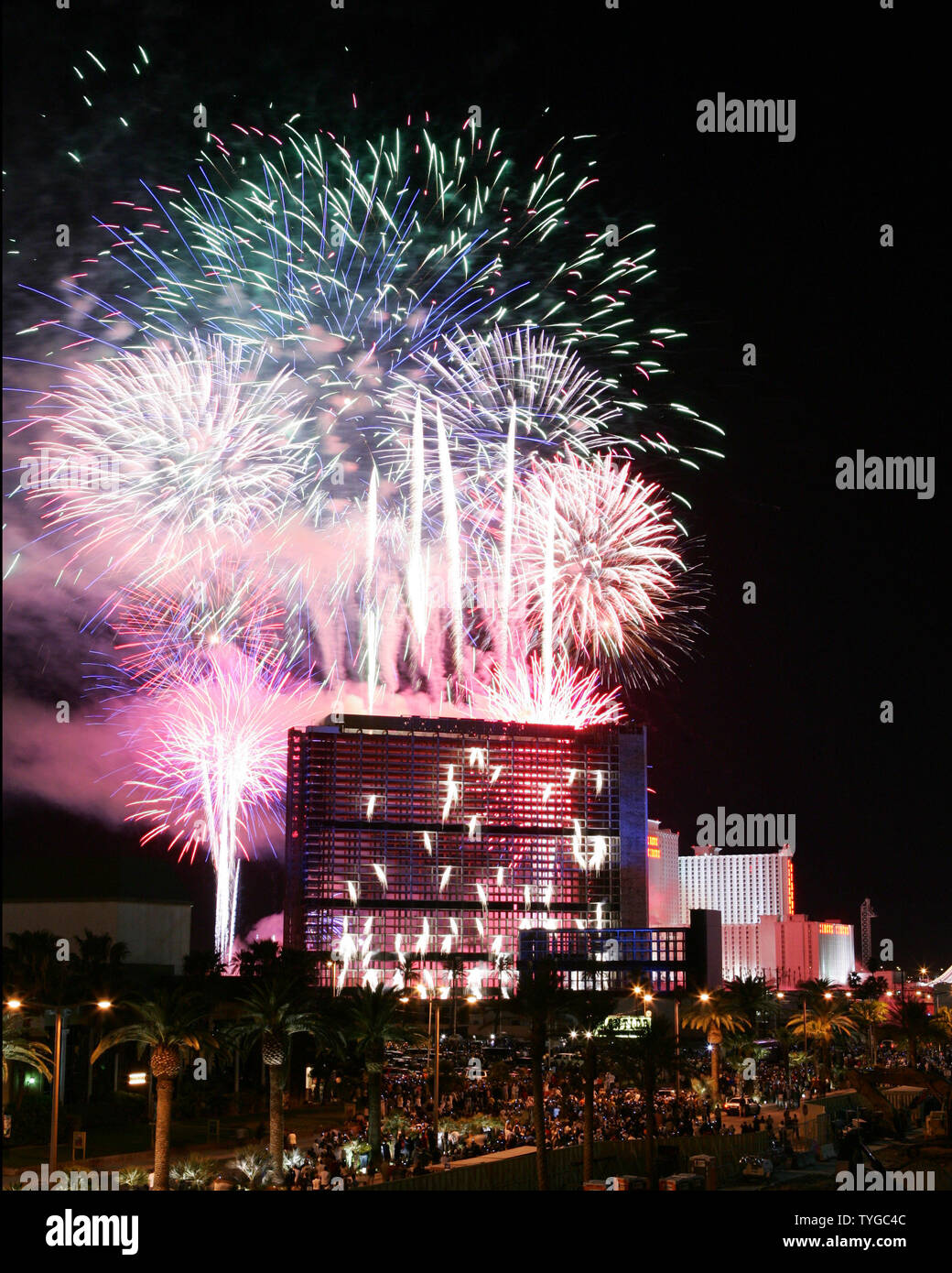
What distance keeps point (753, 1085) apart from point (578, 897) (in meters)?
82.4

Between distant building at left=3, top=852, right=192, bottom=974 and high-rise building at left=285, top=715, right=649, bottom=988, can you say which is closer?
distant building at left=3, top=852, right=192, bottom=974

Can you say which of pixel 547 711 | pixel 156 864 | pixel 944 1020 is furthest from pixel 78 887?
pixel 944 1020

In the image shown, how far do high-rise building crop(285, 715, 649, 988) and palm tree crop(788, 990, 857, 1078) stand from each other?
196ft

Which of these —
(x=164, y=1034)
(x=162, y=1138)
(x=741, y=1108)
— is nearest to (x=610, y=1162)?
(x=162, y=1138)

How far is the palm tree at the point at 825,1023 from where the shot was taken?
79.6 meters

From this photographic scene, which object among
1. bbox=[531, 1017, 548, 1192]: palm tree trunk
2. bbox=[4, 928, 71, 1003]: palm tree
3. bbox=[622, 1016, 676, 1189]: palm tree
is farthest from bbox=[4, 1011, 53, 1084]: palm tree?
bbox=[622, 1016, 676, 1189]: palm tree

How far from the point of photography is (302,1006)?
158 ft

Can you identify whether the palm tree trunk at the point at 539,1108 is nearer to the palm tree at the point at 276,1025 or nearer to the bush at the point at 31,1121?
the palm tree at the point at 276,1025

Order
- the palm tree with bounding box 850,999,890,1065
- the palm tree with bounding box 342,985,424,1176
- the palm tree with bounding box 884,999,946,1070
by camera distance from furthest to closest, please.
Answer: the palm tree with bounding box 850,999,890,1065 < the palm tree with bounding box 884,999,946,1070 < the palm tree with bounding box 342,985,424,1176

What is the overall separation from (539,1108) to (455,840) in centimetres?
11233

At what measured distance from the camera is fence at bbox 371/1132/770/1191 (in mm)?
36625

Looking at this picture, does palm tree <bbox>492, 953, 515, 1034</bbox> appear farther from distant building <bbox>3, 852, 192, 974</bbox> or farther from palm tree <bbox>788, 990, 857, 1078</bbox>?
palm tree <bbox>788, 990, 857, 1078</bbox>

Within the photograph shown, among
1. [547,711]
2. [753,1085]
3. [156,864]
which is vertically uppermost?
[547,711]

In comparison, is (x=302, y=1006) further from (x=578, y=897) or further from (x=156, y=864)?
(x=578, y=897)
